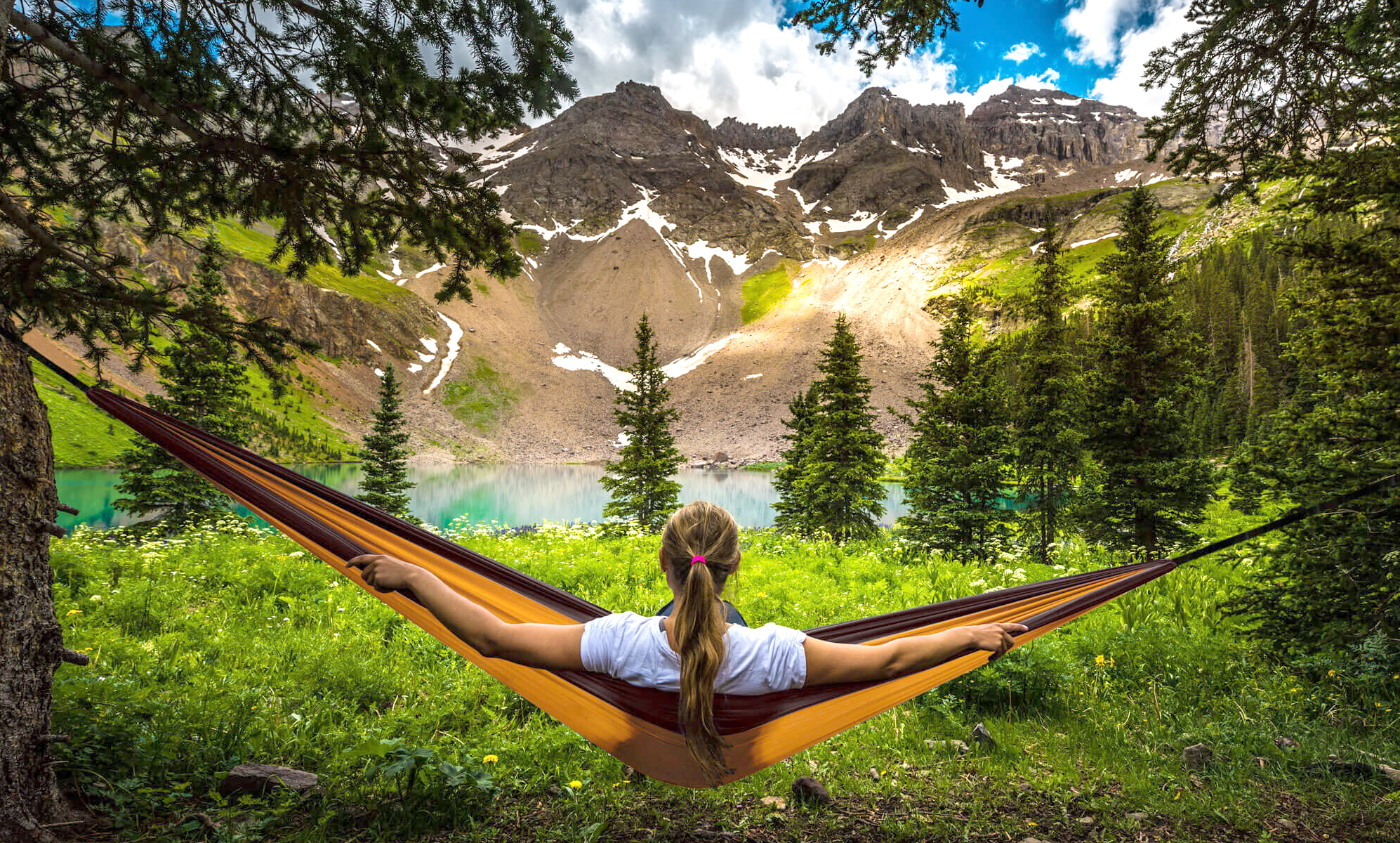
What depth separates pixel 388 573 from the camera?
1746 mm

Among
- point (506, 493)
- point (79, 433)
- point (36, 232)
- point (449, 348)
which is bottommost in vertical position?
point (36, 232)

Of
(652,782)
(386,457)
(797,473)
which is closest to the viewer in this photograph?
(652,782)

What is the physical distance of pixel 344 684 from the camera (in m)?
3.44

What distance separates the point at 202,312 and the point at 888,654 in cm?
325

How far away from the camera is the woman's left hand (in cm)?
170

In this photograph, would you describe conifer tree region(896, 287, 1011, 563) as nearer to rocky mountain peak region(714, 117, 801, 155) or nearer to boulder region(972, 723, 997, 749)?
boulder region(972, 723, 997, 749)

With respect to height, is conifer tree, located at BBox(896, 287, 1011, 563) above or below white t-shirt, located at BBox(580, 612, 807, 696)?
above

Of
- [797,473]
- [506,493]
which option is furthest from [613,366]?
[797,473]

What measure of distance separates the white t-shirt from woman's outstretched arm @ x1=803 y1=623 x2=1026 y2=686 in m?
0.05

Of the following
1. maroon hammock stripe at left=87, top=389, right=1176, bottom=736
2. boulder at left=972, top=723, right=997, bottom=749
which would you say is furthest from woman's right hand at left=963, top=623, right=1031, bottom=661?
boulder at left=972, top=723, right=997, bottom=749

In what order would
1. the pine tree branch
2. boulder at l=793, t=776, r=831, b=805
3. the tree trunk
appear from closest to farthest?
1. the tree trunk
2. the pine tree branch
3. boulder at l=793, t=776, r=831, b=805

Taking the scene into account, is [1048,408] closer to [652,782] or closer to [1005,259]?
[652,782]

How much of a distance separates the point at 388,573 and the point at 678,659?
0.93 meters

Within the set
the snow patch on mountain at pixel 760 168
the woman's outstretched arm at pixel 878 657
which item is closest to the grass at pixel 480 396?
the woman's outstretched arm at pixel 878 657
